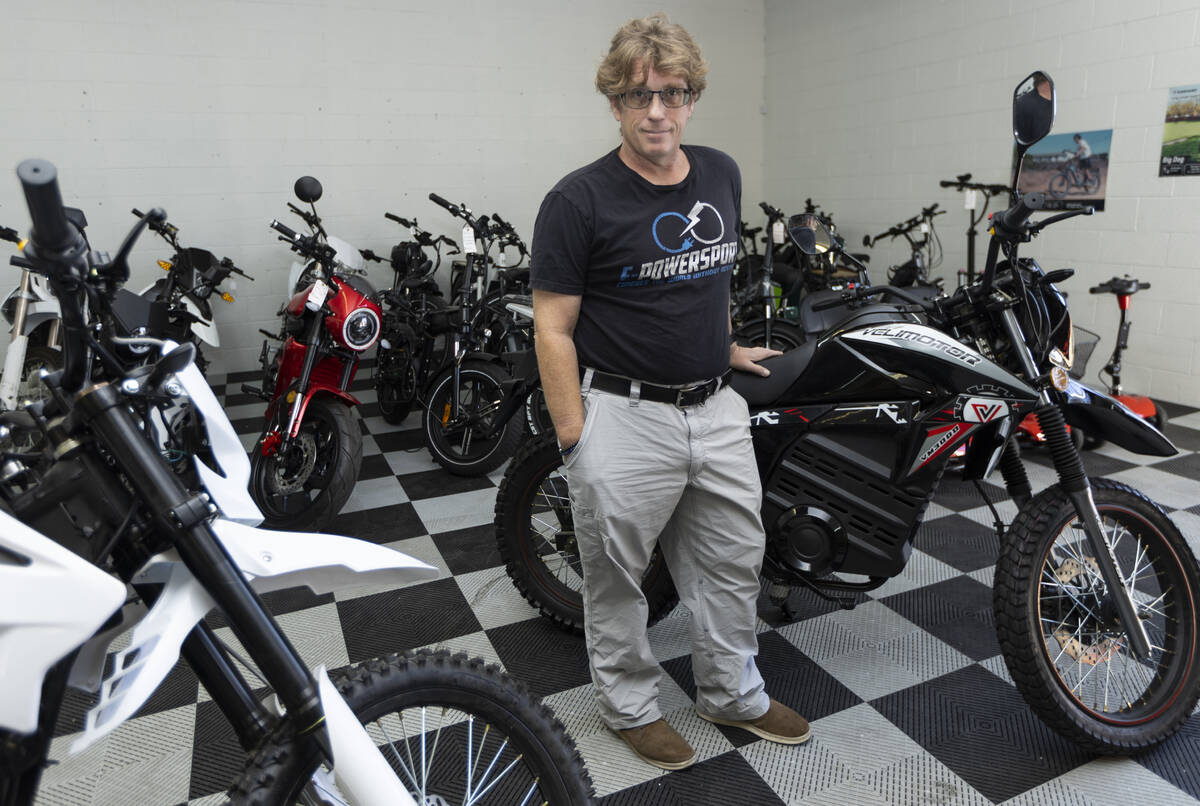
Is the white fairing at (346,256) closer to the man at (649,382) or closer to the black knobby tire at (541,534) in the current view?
the black knobby tire at (541,534)

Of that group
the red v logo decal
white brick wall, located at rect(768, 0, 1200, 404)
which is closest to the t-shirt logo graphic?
the red v logo decal

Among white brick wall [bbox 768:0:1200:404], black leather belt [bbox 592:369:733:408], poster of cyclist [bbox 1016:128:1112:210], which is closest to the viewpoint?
black leather belt [bbox 592:369:733:408]

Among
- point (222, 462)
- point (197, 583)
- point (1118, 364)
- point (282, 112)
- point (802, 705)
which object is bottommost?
point (802, 705)

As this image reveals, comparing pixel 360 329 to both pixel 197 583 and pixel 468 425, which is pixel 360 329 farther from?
pixel 197 583

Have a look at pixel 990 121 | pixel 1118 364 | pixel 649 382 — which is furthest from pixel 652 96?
pixel 990 121

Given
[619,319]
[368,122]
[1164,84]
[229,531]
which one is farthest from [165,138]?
[1164,84]

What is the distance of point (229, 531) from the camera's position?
0.89 metres

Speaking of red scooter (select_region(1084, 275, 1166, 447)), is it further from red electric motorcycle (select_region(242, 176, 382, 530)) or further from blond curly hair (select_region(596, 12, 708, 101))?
red electric motorcycle (select_region(242, 176, 382, 530))

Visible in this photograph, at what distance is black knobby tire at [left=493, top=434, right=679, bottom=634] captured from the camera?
2.06 metres

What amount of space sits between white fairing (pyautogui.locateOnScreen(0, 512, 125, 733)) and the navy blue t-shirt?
88 cm

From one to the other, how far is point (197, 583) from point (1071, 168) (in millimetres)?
5060

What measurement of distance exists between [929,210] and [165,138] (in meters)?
4.98

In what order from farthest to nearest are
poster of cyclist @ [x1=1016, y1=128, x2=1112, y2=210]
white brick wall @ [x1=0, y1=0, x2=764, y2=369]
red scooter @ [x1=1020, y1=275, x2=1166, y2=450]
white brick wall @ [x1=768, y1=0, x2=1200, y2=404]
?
white brick wall @ [x1=0, y1=0, x2=764, y2=369] < poster of cyclist @ [x1=1016, y1=128, x2=1112, y2=210] < white brick wall @ [x1=768, y1=0, x2=1200, y2=404] < red scooter @ [x1=1020, y1=275, x2=1166, y2=450]

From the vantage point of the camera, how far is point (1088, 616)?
1.63 meters
